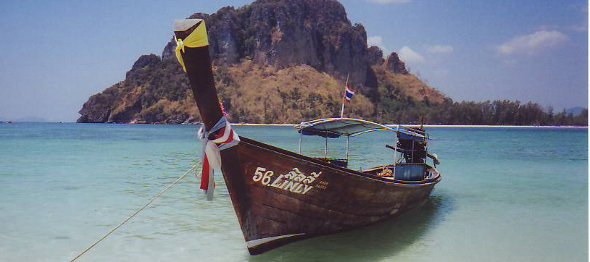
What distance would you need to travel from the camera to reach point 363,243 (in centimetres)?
1020

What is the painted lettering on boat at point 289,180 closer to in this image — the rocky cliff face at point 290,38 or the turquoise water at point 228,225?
the turquoise water at point 228,225

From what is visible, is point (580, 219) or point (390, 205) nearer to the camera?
point (390, 205)

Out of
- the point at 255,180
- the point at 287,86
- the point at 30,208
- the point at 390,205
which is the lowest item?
the point at 30,208

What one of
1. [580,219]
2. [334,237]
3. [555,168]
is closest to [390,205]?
[334,237]

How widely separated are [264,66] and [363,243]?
15925 centimetres

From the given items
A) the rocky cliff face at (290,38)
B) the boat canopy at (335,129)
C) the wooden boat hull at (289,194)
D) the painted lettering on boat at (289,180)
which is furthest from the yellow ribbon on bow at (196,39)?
the rocky cliff face at (290,38)

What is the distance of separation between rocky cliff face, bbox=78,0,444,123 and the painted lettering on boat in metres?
139

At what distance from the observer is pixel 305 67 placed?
16575 cm

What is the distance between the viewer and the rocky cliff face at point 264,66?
158125mm

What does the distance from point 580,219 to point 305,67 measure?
154m

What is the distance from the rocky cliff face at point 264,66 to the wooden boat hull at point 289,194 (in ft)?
455

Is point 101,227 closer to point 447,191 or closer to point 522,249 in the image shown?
point 522,249

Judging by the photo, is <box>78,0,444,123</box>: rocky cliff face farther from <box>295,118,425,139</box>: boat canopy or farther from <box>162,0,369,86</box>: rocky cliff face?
<box>295,118,425,139</box>: boat canopy

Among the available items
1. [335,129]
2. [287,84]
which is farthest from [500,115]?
[335,129]
